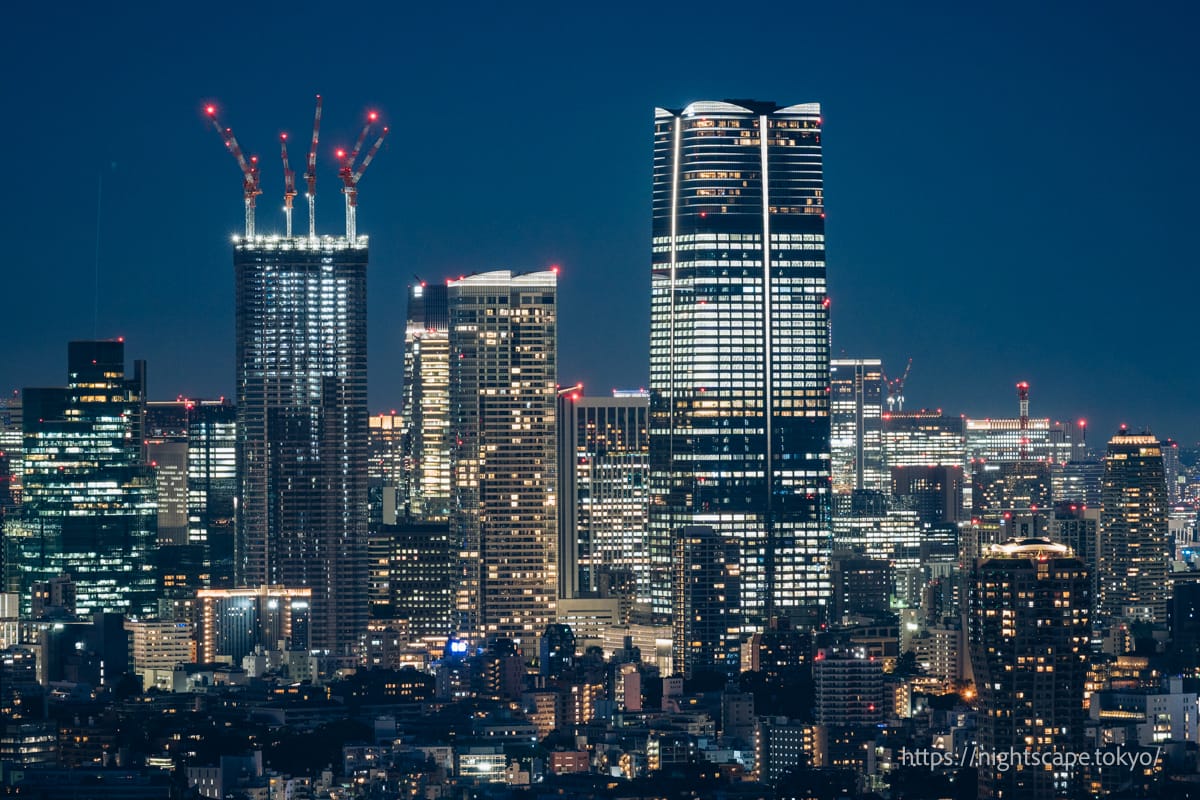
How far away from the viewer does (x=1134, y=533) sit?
364 feet

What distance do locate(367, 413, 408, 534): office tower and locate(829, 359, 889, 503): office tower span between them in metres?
15.8

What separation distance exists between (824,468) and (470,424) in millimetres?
10692

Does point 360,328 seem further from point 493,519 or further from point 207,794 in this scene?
point 207,794

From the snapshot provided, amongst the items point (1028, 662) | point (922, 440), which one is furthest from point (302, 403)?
point (1028, 662)

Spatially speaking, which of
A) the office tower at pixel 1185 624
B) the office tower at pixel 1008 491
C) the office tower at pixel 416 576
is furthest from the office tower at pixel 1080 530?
the office tower at pixel 416 576

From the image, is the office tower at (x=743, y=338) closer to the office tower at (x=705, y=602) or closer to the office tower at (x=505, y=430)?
the office tower at (x=705, y=602)

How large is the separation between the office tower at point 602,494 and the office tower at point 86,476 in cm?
1361

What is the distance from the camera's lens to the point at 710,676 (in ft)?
320

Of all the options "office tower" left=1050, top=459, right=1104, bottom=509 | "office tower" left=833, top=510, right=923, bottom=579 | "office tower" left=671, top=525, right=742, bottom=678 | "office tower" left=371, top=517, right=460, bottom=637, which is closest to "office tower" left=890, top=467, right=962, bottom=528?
"office tower" left=833, top=510, right=923, bottom=579

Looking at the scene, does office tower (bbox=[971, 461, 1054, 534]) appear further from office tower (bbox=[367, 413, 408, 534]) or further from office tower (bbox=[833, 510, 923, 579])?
office tower (bbox=[367, 413, 408, 534])

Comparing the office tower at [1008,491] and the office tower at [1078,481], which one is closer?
the office tower at [1078,481]

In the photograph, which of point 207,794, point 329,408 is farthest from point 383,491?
point 207,794

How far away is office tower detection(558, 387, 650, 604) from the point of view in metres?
113

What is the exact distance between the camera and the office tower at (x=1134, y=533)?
343ft
